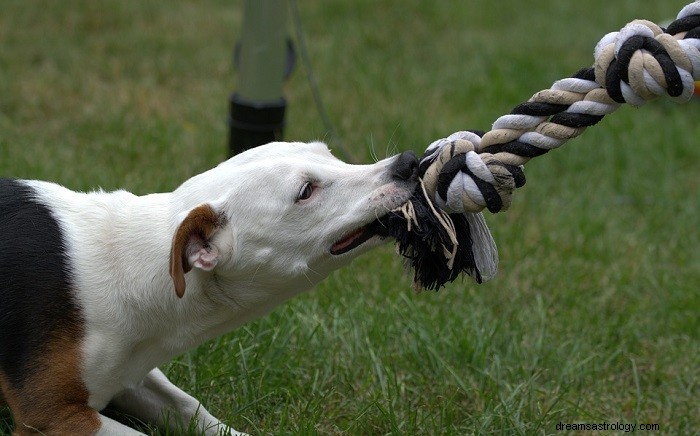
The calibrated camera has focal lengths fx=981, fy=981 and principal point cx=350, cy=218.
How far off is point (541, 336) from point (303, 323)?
0.99 m

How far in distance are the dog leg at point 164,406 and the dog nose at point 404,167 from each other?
1.03 meters

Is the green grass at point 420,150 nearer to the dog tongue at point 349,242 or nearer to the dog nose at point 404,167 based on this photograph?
the dog tongue at point 349,242

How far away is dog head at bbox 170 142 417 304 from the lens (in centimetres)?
292

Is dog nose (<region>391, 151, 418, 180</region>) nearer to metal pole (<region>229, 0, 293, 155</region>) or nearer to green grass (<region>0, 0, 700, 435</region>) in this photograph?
green grass (<region>0, 0, 700, 435</region>)

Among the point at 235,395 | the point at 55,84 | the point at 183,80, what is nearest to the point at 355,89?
the point at 183,80

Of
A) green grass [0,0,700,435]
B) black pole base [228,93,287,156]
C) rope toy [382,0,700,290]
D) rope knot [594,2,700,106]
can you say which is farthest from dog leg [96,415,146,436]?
black pole base [228,93,287,156]

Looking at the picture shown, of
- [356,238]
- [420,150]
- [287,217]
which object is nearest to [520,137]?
[356,238]

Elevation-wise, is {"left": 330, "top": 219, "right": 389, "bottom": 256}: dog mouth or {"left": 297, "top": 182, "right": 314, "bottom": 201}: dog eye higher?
{"left": 297, "top": 182, "right": 314, "bottom": 201}: dog eye

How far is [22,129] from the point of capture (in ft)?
19.5

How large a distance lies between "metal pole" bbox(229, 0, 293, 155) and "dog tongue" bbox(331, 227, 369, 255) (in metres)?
2.51

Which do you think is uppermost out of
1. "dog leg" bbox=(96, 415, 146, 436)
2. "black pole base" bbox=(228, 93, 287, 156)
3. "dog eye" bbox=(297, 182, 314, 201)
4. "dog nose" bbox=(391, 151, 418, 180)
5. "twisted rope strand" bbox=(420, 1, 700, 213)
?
"twisted rope strand" bbox=(420, 1, 700, 213)

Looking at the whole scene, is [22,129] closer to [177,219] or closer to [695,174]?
[177,219]

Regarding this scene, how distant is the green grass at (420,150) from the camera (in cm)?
366

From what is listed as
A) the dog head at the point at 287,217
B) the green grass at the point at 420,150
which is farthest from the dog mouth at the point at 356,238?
the green grass at the point at 420,150
